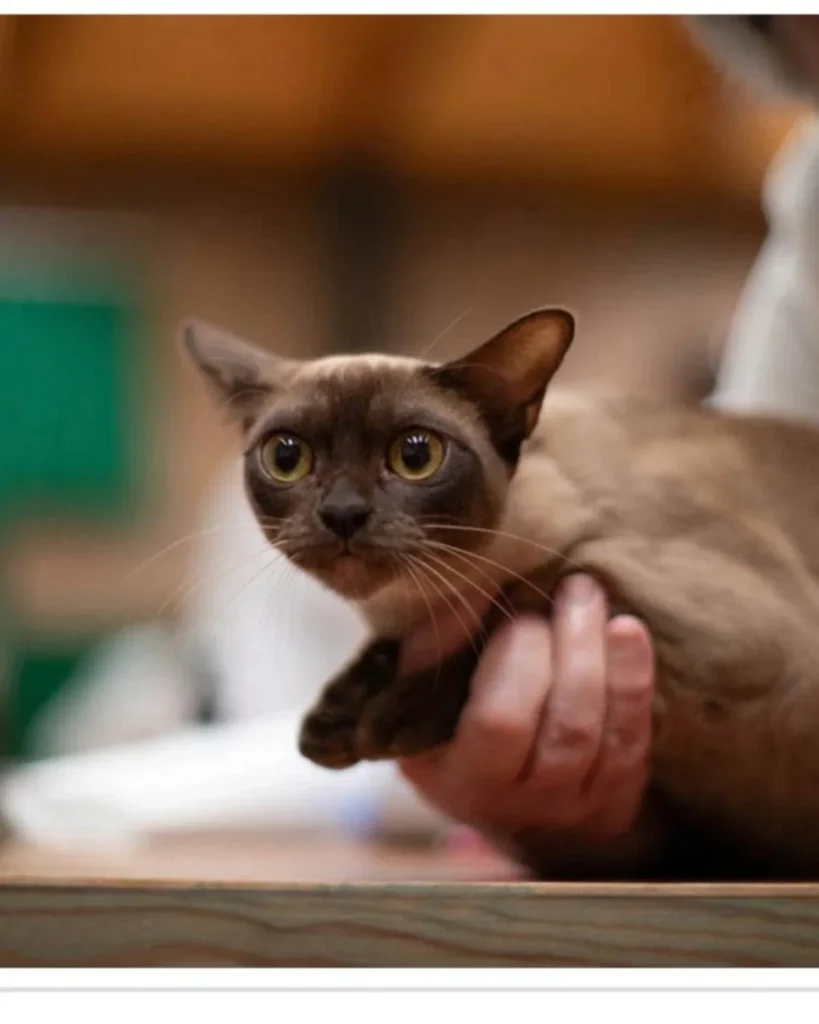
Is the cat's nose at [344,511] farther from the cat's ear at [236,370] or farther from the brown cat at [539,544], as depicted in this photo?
the cat's ear at [236,370]

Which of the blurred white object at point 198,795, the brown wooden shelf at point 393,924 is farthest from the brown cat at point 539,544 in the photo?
the blurred white object at point 198,795

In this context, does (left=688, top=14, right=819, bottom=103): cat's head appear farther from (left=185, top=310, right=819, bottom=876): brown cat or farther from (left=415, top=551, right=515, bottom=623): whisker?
(left=415, top=551, right=515, bottom=623): whisker

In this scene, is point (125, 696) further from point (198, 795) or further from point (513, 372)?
point (513, 372)

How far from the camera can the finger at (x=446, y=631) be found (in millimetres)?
850

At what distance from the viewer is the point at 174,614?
5.76ft

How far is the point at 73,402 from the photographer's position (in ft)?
5.77

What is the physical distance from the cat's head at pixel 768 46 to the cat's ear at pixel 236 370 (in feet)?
1.41

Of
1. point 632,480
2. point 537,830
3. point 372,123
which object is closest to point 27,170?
point 372,123

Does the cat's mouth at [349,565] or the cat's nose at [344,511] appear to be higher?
the cat's nose at [344,511]

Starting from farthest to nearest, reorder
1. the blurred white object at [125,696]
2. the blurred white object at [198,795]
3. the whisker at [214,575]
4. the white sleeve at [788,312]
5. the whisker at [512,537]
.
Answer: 1. the blurred white object at [125,696]
2. the white sleeve at [788,312]
3. the blurred white object at [198,795]
4. the whisker at [214,575]
5. the whisker at [512,537]

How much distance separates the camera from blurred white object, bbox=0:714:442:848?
1.09 metres

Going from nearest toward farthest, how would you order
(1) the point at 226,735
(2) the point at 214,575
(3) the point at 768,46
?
(3) the point at 768,46, (2) the point at 214,575, (1) the point at 226,735

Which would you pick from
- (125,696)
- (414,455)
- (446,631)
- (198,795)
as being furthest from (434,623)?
(125,696)

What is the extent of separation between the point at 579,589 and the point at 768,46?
464 mm
